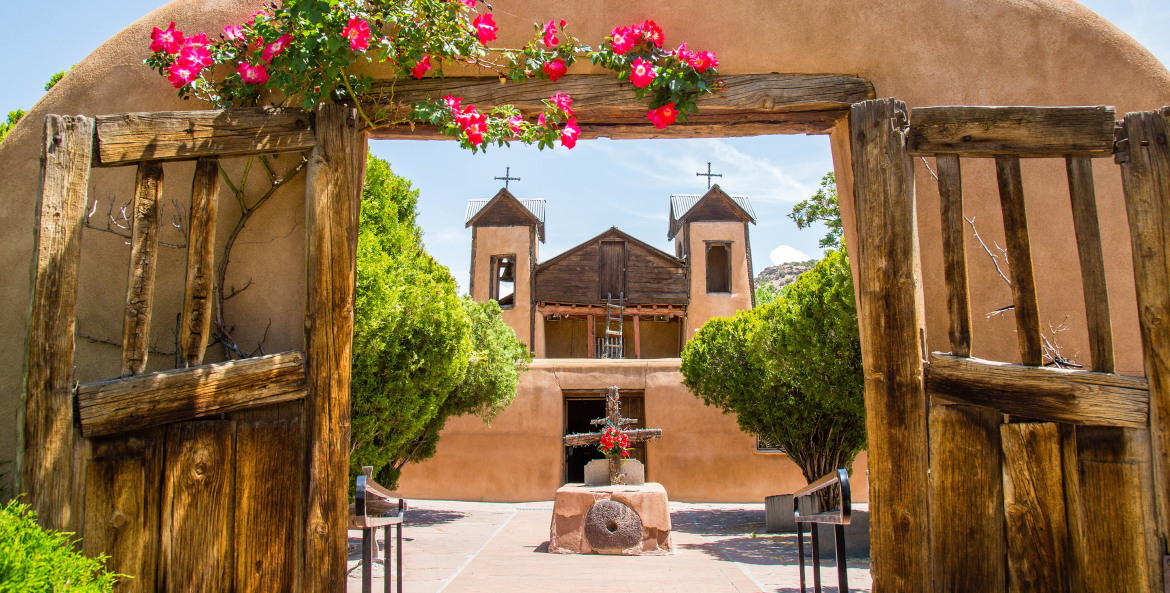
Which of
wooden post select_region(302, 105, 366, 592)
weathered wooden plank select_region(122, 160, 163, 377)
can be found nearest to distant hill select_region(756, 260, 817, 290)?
wooden post select_region(302, 105, 366, 592)

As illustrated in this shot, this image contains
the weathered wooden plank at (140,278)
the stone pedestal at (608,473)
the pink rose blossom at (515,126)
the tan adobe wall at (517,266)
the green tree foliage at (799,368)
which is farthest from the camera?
the tan adobe wall at (517,266)

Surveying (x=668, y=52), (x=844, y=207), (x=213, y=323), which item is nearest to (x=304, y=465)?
(x=213, y=323)

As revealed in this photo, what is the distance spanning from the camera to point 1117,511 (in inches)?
125

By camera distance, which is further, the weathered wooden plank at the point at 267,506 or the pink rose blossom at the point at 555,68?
the pink rose blossom at the point at 555,68

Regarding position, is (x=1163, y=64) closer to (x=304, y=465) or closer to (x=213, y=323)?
(x=304, y=465)

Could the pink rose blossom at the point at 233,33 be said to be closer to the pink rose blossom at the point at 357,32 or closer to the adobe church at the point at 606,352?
the pink rose blossom at the point at 357,32

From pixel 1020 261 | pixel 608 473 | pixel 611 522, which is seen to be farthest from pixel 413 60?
pixel 608 473

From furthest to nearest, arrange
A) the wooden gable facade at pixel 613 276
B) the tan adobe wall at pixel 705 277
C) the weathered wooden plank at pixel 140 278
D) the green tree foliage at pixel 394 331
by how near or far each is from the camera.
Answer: the wooden gable facade at pixel 613 276, the tan adobe wall at pixel 705 277, the green tree foliage at pixel 394 331, the weathered wooden plank at pixel 140 278

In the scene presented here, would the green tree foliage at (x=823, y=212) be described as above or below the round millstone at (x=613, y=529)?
above

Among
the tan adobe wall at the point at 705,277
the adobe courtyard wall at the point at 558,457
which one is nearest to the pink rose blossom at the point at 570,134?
the adobe courtyard wall at the point at 558,457

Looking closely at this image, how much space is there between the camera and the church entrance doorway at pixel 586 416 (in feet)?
57.9

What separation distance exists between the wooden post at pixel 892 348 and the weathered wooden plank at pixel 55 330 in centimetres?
326

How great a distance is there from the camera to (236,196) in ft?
12.3

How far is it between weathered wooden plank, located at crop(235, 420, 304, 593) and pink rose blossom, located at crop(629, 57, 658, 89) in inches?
84.7
